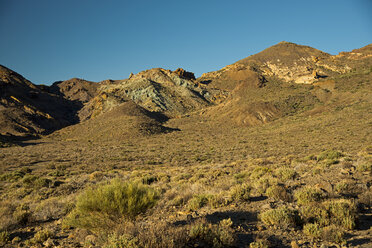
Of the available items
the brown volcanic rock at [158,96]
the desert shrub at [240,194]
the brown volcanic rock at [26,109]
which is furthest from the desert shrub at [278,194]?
the brown volcanic rock at [26,109]

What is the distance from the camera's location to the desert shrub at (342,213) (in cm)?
527

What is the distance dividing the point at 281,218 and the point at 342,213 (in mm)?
1510

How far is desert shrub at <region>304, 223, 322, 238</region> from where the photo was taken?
492cm

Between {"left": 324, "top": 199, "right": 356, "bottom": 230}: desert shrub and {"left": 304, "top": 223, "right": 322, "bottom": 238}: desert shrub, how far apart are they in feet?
2.24

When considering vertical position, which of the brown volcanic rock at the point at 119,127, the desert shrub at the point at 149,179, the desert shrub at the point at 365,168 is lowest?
the desert shrub at the point at 149,179

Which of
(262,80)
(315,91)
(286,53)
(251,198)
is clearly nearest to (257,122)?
(315,91)

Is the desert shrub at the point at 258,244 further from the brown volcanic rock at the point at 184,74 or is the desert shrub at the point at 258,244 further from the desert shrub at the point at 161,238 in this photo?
the brown volcanic rock at the point at 184,74

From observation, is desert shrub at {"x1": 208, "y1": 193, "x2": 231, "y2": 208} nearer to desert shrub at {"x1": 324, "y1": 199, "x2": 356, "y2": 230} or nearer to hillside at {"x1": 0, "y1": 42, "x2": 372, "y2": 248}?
hillside at {"x1": 0, "y1": 42, "x2": 372, "y2": 248}

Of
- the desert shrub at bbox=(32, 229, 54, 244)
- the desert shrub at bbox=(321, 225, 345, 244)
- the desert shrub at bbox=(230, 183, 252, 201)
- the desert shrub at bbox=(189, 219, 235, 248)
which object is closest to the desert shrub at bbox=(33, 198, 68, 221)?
the desert shrub at bbox=(32, 229, 54, 244)

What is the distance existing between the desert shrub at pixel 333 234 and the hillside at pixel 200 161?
0.09 ft

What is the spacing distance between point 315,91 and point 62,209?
231 feet

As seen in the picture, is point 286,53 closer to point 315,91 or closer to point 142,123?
point 315,91

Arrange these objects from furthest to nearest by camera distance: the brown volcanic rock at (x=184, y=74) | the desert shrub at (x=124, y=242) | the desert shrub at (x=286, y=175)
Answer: the brown volcanic rock at (x=184, y=74), the desert shrub at (x=286, y=175), the desert shrub at (x=124, y=242)

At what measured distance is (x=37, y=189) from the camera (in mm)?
13859
